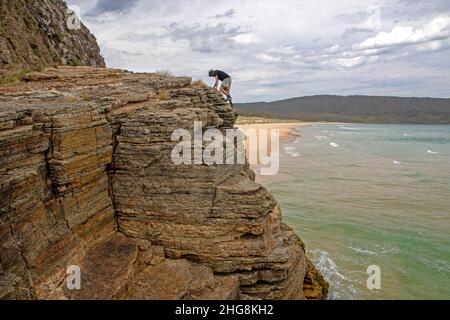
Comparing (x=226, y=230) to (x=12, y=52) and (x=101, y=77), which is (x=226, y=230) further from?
(x=12, y=52)

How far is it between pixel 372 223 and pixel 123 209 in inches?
656

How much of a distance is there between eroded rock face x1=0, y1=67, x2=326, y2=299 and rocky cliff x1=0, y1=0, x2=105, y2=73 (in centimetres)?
953

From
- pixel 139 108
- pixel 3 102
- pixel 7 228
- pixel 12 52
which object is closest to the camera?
pixel 7 228

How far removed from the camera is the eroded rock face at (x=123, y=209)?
7.35 meters

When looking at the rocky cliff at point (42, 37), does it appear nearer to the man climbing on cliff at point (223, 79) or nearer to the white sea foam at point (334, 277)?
the man climbing on cliff at point (223, 79)

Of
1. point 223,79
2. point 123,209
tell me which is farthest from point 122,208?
point 223,79

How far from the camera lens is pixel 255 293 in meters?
9.47

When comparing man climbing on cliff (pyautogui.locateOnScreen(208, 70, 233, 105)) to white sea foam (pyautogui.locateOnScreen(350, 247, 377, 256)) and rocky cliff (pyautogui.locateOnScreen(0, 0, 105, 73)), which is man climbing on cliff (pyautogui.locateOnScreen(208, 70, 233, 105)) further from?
white sea foam (pyautogui.locateOnScreen(350, 247, 377, 256))

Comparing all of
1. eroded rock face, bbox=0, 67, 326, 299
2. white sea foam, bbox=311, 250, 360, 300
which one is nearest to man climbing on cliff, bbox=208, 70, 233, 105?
eroded rock face, bbox=0, 67, 326, 299

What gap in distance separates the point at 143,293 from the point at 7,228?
2.91 m

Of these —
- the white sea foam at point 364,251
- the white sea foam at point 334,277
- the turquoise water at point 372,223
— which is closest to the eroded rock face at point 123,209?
the white sea foam at point 334,277

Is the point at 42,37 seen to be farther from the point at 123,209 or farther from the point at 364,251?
the point at 364,251

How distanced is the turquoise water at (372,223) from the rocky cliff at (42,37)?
16176mm
